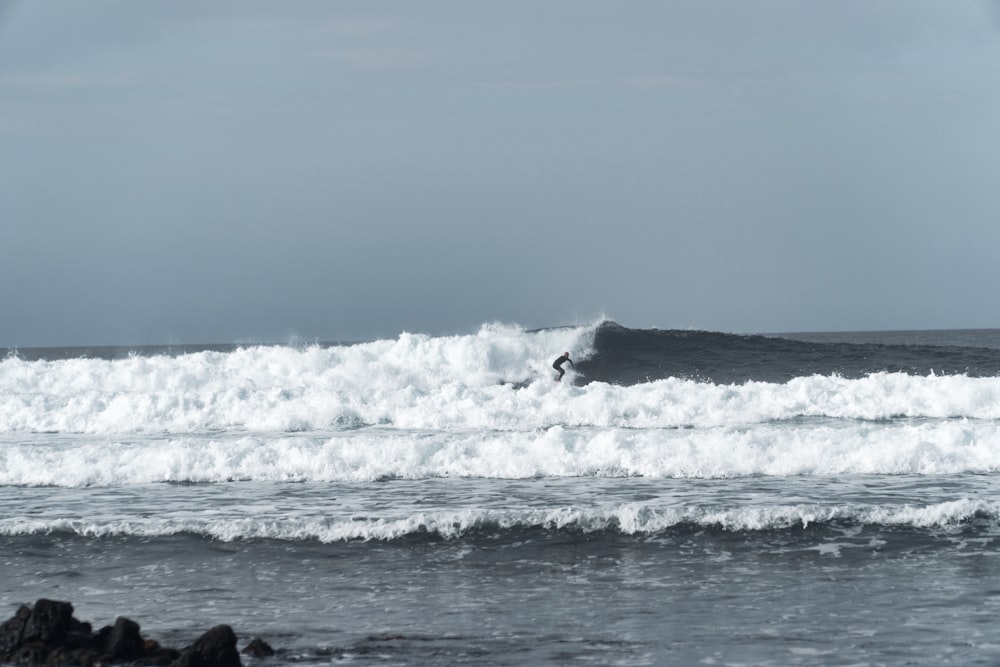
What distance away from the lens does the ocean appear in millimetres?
7633

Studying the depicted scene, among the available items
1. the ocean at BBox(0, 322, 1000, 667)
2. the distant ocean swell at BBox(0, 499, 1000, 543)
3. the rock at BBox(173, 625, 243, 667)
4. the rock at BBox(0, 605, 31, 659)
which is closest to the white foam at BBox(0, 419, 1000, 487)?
the ocean at BBox(0, 322, 1000, 667)

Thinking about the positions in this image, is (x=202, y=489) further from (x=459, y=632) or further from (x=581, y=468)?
(x=459, y=632)

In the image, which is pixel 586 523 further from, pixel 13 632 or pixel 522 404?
pixel 522 404

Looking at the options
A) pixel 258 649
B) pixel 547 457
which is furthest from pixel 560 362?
pixel 258 649

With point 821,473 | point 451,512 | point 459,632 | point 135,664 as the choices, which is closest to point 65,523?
point 451,512

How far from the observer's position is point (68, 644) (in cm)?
697

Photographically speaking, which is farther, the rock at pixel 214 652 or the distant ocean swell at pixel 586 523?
the distant ocean swell at pixel 586 523

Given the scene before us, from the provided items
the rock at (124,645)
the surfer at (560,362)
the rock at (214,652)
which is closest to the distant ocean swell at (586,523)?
the rock at (124,645)

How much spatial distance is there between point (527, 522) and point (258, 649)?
15.7 ft

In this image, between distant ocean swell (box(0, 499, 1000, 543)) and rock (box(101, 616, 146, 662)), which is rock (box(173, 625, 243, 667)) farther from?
distant ocean swell (box(0, 499, 1000, 543))

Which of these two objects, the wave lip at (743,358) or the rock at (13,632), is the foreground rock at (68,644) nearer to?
the rock at (13,632)

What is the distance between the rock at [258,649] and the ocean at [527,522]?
13 centimetres

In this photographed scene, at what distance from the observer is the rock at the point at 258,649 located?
7035mm

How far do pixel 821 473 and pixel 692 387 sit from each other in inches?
303
